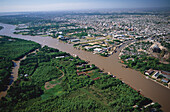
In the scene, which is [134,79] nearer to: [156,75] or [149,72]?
[149,72]

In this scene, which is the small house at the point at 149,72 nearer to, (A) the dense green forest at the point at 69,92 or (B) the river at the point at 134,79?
(B) the river at the point at 134,79

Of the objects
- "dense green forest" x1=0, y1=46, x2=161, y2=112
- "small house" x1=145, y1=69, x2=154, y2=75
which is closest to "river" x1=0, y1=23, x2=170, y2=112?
"small house" x1=145, y1=69, x2=154, y2=75

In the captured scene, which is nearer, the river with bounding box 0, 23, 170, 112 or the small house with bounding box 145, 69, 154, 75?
the river with bounding box 0, 23, 170, 112

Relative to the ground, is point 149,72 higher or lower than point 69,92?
higher

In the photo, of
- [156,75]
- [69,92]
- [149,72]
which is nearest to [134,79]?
[149,72]

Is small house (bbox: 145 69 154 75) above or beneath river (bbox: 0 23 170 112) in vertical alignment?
above

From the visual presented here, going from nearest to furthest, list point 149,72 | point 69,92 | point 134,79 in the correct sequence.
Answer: point 69,92 < point 134,79 < point 149,72

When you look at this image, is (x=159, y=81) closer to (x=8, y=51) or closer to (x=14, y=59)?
(x=14, y=59)

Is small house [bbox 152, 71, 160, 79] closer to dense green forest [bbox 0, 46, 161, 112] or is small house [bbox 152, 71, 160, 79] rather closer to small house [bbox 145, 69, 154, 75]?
small house [bbox 145, 69, 154, 75]
